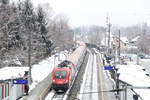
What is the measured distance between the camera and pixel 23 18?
142ft

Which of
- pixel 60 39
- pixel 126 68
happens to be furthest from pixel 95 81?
pixel 60 39

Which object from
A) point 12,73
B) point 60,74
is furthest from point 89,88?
point 12,73

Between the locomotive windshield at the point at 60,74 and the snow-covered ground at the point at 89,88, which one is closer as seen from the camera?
the snow-covered ground at the point at 89,88

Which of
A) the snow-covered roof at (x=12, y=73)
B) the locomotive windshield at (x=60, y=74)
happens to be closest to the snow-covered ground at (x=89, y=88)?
the locomotive windshield at (x=60, y=74)

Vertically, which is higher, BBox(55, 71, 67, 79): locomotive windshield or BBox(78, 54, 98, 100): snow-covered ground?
BBox(55, 71, 67, 79): locomotive windshield

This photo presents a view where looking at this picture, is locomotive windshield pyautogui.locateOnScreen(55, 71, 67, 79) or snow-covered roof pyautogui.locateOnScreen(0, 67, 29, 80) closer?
snow-covered roof pyautogui.locateOnScreen(0, 67, 29, 80)

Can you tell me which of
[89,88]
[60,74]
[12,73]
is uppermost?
[12,73]

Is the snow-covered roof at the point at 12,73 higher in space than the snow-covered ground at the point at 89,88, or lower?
higher

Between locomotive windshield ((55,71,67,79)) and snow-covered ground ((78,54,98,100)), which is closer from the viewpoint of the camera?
snow-covered ground ((78,54,98,100))

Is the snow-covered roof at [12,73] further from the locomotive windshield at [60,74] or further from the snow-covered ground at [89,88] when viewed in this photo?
the snow-covered ground at [89,88]

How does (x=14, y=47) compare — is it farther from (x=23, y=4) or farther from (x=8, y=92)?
(x=8, y=92)

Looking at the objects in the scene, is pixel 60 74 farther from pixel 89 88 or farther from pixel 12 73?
pixel 12 73

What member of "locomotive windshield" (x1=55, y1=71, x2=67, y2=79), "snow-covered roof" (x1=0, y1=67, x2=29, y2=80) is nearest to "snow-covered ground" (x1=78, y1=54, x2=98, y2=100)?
"locomotive windshield" (x1=55, y1=71, x2=67, y2=79)

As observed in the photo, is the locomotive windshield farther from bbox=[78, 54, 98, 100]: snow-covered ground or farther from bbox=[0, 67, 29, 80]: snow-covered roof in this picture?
bbox=[0, 67, 29, 80]: snow-covered roof
